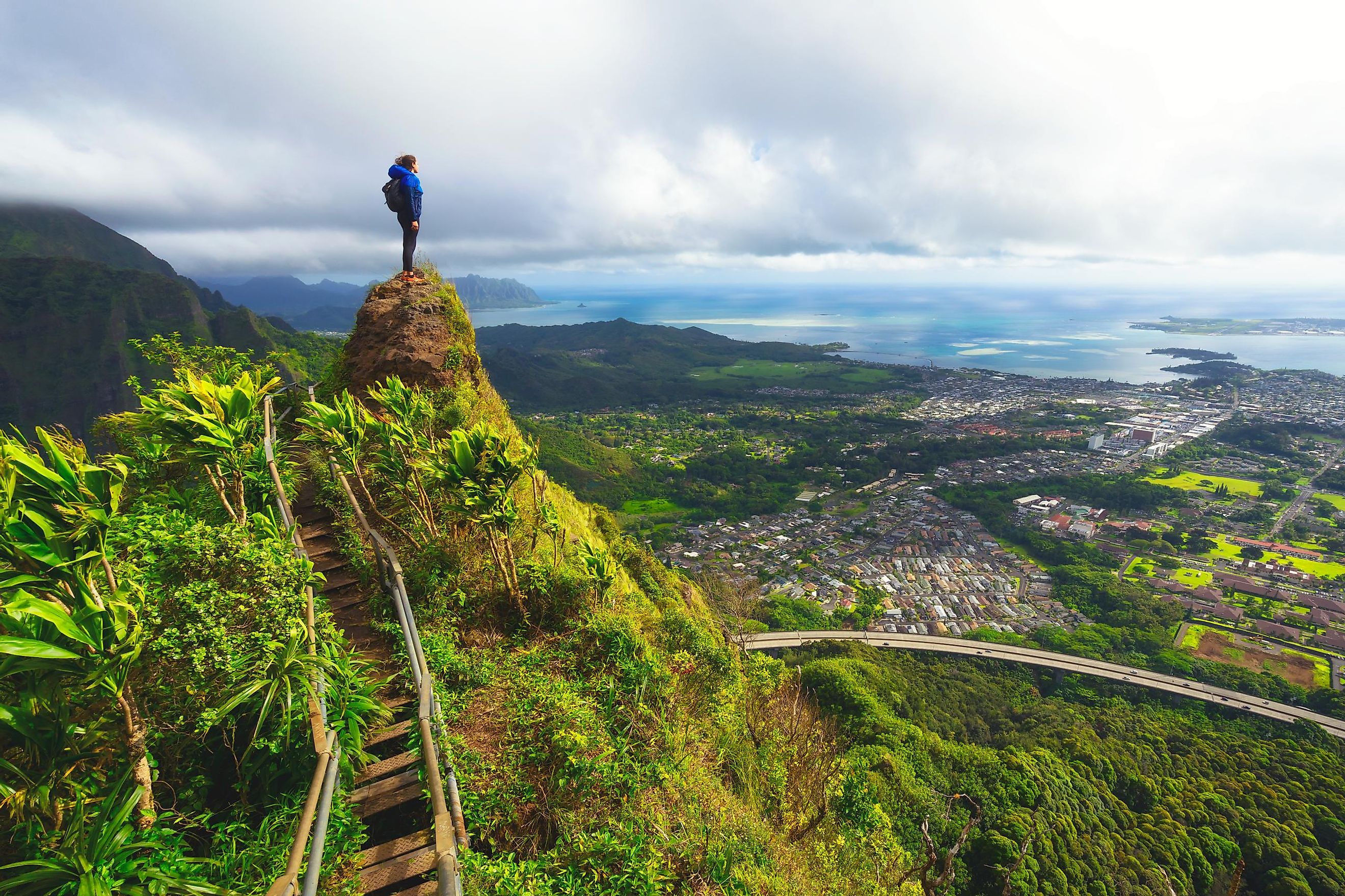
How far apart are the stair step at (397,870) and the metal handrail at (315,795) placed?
0.31 metres

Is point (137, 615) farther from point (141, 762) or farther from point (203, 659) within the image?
point (141, 762)

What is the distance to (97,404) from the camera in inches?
1917

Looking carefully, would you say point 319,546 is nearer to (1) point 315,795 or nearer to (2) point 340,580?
(2) point 340,580

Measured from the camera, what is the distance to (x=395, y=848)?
3.50 m

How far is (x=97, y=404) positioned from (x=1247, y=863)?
8236cm

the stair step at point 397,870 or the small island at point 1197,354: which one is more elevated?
the small island at point 1197,354

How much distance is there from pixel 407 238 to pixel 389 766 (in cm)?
918

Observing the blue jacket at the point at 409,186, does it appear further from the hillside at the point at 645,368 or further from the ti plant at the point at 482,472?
the hillside at the point at 645,368

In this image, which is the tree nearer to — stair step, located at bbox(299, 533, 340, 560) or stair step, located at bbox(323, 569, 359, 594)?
stair step, located at bbox(323, 569, 359, 594)

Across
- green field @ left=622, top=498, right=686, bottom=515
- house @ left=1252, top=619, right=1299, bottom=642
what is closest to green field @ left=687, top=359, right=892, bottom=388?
green field @ left=622, top=498, right=686, bottom=515

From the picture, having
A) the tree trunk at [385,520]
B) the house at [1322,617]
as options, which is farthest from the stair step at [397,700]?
the house at [1322,617]

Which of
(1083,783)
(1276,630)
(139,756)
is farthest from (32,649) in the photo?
(1276,630)

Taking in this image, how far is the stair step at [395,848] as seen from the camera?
3.41m

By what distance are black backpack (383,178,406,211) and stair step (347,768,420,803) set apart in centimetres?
867
